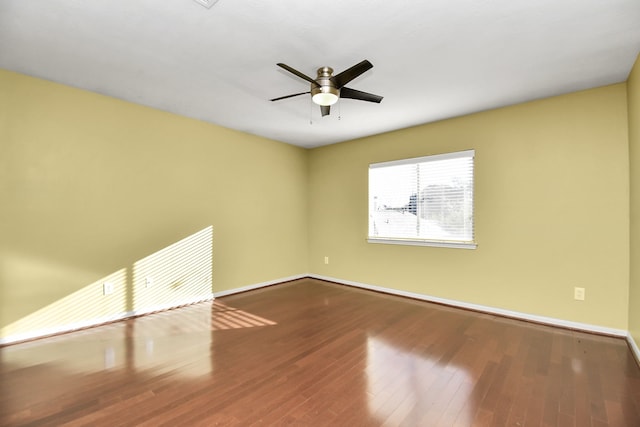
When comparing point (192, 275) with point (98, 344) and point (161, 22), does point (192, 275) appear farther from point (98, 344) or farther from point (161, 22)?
point (161, 22)

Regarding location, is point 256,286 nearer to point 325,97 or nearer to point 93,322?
point 93,322

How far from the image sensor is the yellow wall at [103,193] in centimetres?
267

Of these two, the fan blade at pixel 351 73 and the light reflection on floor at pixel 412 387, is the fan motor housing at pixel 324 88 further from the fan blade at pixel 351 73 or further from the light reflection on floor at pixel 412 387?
the light reflection on floor at pixel 412 387

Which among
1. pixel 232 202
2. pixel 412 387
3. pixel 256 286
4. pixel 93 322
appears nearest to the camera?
pixel 412 387

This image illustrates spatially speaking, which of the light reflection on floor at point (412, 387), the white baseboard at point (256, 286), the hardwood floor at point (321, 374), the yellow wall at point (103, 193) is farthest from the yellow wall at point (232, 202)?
the light reflection on floor at point (412, 387)

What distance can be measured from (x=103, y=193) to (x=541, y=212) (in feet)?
15.8

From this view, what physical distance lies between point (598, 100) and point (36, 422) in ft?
16.8

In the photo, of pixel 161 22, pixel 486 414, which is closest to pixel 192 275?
pixel 161 22

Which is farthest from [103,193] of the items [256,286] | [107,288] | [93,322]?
[256,286]

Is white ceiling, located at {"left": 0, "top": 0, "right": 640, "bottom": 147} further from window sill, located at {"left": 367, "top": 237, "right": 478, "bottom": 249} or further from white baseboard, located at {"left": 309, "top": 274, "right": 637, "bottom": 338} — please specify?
white baseboard, located at {"left": 309, "top": 274, "right": 637, "bottom": 338}

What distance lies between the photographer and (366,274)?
4691 millimetres

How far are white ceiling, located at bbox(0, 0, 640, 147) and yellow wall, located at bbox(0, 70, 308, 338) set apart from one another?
1.15 feet

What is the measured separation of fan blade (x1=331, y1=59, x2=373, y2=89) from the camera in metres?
2.03

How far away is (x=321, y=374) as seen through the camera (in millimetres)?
2133
